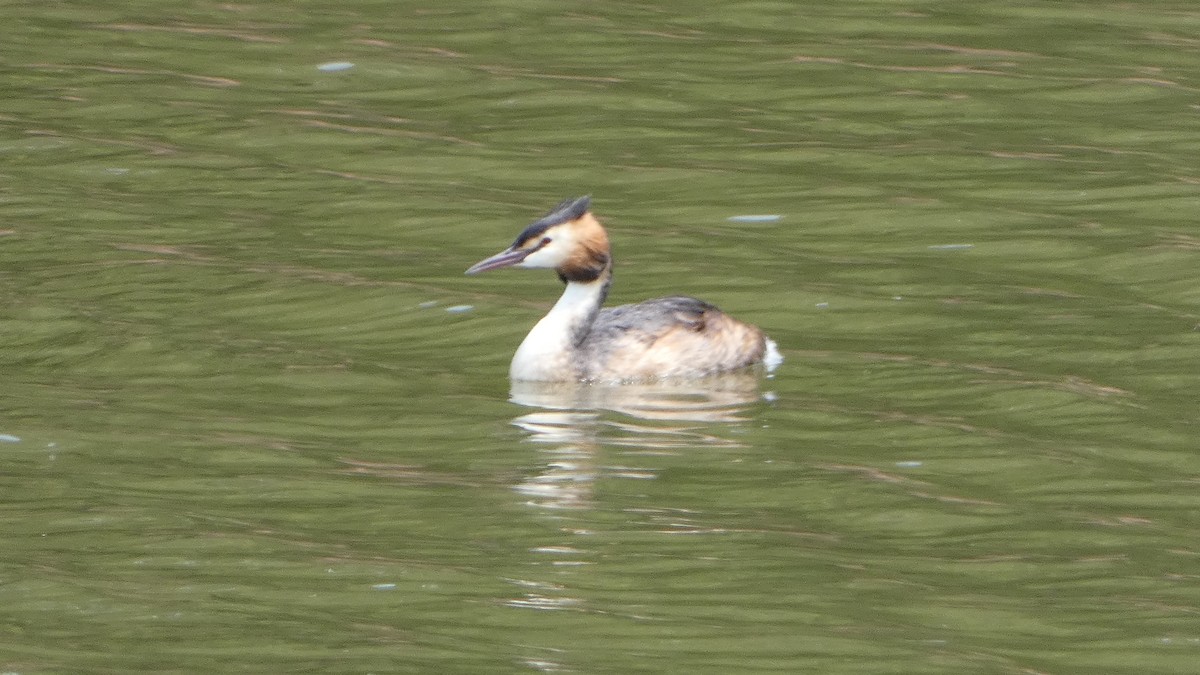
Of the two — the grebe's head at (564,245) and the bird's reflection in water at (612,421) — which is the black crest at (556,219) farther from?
the bird's reflection in water at (612,421)

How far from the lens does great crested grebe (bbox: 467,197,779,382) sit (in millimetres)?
12562

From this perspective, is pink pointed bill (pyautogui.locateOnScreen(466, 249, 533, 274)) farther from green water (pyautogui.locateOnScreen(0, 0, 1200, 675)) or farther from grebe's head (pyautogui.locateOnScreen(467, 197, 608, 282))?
green water (pyautogui.locateOnScreen(0, 0, 1200, 675))

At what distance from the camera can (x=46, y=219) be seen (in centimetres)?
1562

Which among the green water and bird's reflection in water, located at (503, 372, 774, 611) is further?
bird's reflection in water, located at (503, 372, 774, 611)

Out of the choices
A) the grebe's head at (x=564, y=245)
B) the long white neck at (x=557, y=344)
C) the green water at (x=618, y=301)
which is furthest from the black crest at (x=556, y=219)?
the green water at (x=618, y=301)

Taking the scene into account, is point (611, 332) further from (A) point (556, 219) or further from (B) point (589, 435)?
(B) point (589, 435)

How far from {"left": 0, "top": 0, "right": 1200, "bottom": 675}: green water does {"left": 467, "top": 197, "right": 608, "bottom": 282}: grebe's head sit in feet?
2.00

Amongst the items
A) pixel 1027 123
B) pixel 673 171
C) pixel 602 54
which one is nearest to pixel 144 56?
pixel 602 54

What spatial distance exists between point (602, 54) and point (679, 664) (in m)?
11.7

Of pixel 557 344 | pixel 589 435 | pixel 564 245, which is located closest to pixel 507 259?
pixel 564 245

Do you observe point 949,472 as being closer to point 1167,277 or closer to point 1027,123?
point 1167,277

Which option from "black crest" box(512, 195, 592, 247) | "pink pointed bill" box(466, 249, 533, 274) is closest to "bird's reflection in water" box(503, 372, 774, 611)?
"pink pointed bill" box(466, 249, 533, 274)

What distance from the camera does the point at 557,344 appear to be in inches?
490

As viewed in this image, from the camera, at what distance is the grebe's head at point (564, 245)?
1266 centimetres
